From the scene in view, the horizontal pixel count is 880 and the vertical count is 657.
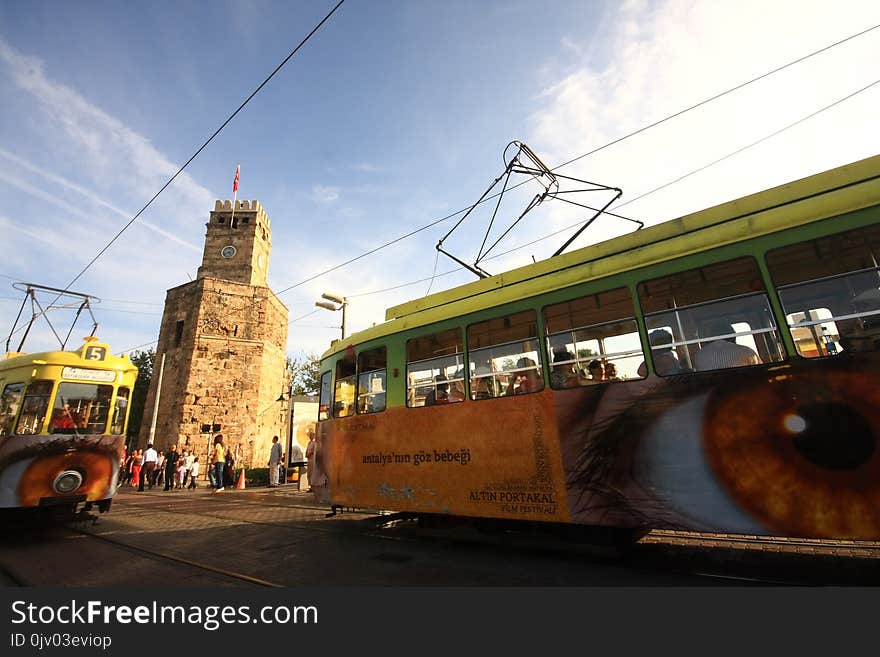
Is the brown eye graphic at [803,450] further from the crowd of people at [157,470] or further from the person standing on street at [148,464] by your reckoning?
the person standing on street at [148,464]

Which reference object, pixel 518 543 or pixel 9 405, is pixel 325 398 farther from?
pixel 9 405

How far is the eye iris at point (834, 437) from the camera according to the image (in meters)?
2.89

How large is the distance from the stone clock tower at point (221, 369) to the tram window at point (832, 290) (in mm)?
24140

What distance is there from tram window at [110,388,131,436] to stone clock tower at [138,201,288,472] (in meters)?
15.8

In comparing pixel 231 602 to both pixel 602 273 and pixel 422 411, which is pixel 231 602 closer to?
pixel 422 411

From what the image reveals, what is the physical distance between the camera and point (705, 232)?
375 cm

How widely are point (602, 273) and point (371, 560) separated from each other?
427 cm

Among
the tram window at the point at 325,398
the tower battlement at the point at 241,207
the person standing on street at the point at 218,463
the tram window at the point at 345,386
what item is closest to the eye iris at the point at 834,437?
the tram window at the point at 345,386

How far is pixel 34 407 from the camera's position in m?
6.62

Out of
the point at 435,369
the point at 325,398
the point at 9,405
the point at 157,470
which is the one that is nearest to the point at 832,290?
the point at 435,369

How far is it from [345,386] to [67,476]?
4841mm

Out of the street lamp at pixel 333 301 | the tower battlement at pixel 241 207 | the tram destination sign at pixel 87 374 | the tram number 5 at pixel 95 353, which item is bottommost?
the tram destination sign at pixel 87 374

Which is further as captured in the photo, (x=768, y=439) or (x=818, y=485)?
(x=768, y=439)

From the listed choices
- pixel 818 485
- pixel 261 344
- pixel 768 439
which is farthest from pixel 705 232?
pixel 261 344
